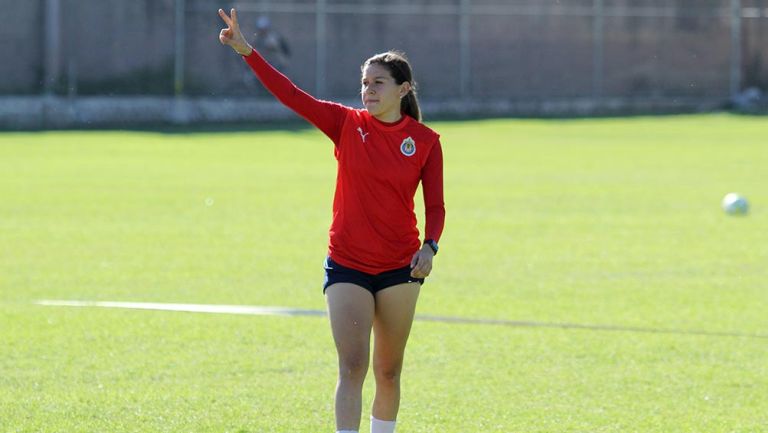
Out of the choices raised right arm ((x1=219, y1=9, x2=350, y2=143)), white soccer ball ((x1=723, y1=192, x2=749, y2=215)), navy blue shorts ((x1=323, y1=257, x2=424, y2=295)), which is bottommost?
white soccer ball ((x1=723, y1=192, x2=749, y2=215))

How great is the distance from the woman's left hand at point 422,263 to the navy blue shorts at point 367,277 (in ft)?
0.41

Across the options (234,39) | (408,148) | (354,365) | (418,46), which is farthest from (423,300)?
(418,46)

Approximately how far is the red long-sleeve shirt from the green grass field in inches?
56.5

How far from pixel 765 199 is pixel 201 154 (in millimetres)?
12372

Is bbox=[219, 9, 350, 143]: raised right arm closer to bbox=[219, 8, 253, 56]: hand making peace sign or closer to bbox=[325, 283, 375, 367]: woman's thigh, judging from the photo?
bbox=[219, 8, 253, 56]: hand making peace sign

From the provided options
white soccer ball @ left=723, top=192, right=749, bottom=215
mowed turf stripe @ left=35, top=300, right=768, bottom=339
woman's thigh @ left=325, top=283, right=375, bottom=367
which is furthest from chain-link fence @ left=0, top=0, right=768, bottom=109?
woman's thigh @ left=325, top=283, right=375, bottom=367

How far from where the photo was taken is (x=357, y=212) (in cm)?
640

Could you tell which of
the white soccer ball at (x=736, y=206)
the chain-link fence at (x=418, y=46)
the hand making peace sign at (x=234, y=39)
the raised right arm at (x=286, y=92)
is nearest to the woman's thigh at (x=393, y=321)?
the raised right arm at (x=286, y=92)

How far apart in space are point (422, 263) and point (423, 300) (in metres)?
6.08

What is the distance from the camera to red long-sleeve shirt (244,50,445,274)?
6.39 m

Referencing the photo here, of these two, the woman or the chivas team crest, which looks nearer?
the woman

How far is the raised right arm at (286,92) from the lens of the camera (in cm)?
642

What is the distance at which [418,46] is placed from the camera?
4362cm

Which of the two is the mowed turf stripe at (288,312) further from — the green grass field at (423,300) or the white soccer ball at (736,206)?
the white soccer ball at (736,206)
